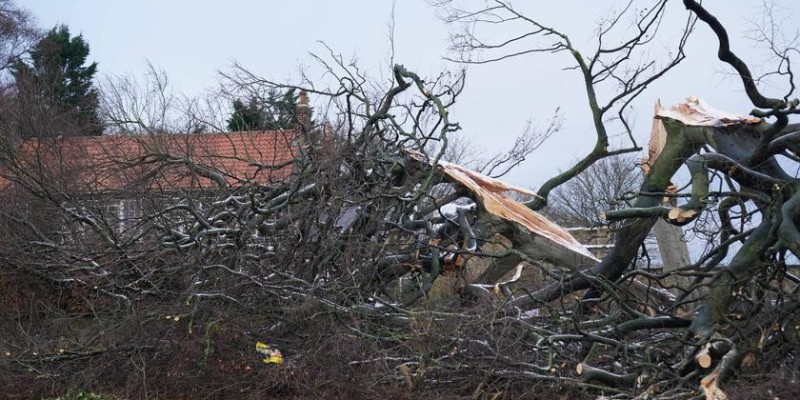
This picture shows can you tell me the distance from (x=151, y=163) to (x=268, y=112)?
1.50m

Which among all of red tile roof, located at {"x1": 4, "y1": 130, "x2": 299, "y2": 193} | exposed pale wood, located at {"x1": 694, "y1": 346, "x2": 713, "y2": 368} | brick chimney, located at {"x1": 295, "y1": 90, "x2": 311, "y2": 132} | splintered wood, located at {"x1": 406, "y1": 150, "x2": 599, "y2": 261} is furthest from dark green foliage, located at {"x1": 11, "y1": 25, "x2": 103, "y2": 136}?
exposed pale wood, located at {"x1": 694, "y1": 346, "x2": 713, "y2": 368}

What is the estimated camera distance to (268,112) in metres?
11.5

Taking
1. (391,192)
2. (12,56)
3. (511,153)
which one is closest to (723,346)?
(391,192)

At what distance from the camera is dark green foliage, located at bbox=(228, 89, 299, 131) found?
11125 mm

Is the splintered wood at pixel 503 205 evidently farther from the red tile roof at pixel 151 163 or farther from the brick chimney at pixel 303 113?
the red tile roof at pixel 151 163

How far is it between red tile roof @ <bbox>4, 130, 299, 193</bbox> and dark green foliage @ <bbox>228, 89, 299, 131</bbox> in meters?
0.15

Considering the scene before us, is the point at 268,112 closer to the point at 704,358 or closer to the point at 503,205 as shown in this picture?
the point at 503,205

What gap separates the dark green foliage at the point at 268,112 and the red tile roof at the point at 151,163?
15cm

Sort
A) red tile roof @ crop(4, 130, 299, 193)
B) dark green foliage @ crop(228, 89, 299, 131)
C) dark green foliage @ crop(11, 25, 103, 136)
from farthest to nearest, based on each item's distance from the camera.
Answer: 1. dark green foliage @ crop(11, 25, 103, 136)
2. dark green foliage @ crop(228, 89, 299, 131)
3. red tile roof @ crop(4, 130, 299, 193)

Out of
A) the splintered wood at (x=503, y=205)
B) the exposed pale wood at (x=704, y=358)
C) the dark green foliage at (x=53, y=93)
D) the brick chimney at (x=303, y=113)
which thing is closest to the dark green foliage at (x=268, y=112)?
the brick chimney at (x=303, y=113)

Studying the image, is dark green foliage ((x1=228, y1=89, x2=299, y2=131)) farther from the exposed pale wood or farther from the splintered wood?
the exposed pale wood

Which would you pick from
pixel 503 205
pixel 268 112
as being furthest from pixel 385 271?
pixel 268 112

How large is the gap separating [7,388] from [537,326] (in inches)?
189

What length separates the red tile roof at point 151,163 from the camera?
35.3 feet
